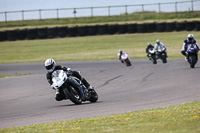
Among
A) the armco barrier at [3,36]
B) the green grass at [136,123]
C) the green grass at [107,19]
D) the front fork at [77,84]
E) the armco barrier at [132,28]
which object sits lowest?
the green grass at [136,123]

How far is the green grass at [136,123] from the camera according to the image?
695 centimetres

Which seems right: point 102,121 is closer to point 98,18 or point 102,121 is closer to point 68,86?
point 68,86

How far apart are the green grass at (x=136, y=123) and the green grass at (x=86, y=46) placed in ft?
99.0

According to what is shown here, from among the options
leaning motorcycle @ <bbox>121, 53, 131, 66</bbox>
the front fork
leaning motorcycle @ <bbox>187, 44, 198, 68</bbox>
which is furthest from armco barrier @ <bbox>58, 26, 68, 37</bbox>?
the front fork

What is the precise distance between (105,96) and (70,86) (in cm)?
246

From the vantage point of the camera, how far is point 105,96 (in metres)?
13.2

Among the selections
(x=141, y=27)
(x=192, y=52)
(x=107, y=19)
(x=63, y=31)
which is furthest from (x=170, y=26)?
(x=192, y=52)

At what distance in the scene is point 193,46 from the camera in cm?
2039

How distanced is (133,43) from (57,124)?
38205 millimetres

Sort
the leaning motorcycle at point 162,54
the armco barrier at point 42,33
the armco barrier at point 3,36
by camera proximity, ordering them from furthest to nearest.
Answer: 1. the armco barrier at point 42,33
2. the armco barrier at point 3,36
3. the leaning motorcycle at point 162,54

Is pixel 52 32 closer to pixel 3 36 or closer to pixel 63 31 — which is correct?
pixel 63 31

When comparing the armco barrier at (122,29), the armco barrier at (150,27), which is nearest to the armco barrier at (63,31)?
the armco barrier at (122,29)

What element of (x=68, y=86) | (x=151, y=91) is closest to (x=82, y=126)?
(x=68, y=86)

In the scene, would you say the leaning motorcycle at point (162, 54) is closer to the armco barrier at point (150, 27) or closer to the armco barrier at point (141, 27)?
the armco barrier at point (150, 27)
